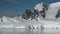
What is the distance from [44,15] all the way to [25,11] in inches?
79.1

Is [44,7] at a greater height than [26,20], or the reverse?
[44,7]

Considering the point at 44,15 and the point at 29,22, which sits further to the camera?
the point at 44,15

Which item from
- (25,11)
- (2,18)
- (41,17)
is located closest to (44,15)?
(41,17)

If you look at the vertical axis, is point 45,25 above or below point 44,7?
below

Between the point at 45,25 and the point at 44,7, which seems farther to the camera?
the point at 44,7

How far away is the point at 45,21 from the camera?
18672mm

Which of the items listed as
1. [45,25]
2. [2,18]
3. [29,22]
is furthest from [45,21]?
[2,18]

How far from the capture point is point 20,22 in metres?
18.5

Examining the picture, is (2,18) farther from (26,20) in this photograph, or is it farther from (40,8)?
(40,8)

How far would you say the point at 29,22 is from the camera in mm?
18438

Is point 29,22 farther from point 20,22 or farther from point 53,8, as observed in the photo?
point 53,8

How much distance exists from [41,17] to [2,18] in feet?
13.0

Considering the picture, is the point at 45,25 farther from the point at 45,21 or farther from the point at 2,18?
the point at 2,18

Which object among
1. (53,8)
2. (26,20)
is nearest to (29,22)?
(26,20)
